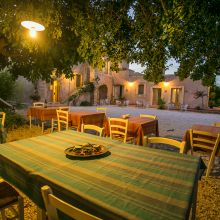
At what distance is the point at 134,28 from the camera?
12.6 feet

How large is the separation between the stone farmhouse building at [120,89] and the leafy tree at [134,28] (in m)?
13.4

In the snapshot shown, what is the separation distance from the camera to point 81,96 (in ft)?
67.9

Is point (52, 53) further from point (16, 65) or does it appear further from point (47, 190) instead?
point (47, 190)

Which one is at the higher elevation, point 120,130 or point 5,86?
point 5,86

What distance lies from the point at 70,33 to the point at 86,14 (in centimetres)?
178

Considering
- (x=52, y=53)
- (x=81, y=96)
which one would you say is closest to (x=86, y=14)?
(x=52, y=53)

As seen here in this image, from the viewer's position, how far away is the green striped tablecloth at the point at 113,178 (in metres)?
1.15

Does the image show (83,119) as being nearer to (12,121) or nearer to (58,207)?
(12,121)

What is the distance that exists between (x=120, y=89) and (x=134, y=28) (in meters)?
21.8

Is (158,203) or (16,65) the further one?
(16,65)

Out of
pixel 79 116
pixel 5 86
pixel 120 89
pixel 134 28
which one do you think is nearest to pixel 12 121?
pixel 79 116

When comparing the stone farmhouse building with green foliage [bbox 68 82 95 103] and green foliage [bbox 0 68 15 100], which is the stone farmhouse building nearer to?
green foliage [bbox 68 82 95 103]

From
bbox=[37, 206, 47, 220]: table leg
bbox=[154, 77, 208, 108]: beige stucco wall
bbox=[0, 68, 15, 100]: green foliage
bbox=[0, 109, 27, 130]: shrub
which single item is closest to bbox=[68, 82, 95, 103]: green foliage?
bbox=[154, 77, 208, 108]: beige stucco wall

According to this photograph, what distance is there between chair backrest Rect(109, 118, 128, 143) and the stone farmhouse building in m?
13.2
